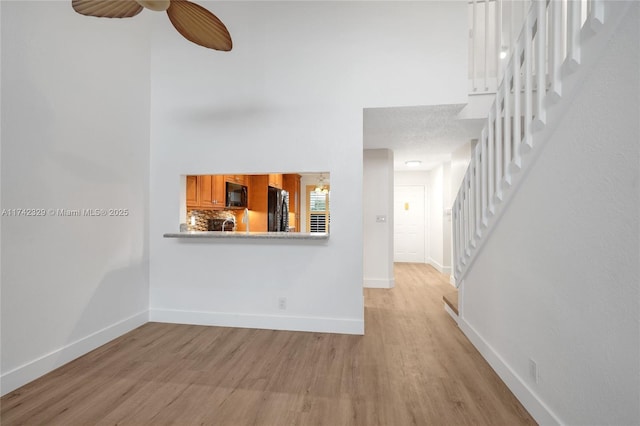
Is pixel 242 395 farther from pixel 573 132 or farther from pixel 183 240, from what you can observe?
pixel 573 132

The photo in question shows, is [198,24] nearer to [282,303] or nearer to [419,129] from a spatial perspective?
[282,303]

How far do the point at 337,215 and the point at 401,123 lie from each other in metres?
1.45

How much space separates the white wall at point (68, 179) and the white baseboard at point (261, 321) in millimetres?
312

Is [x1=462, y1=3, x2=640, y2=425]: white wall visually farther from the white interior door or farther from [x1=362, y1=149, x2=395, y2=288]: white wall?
the white interior door

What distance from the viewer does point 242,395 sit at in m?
2.02

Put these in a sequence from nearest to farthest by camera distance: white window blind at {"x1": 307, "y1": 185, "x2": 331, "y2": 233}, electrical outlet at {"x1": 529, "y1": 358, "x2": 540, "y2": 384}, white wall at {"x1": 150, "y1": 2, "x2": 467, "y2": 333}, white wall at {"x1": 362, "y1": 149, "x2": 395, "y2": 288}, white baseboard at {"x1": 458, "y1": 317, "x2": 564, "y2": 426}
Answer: white baseboard at {"x1": 458, "y1": 317, "x2": 564, "y2": 426} → electrical outlet at {"x1": 529, "y1": 358, "x2": 540, "y2": 384} → white wall at {"x1": 150, "y1": 2, "x2": 467, "y2": 333} → white wall at {"x1": 362, "y1": 149, "x2": 395, "y2": 288} → white window blind at {"x1": 307, "y1": 185, "x2": 331, "y2": 233}

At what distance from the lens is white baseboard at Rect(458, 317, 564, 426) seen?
167 centimetres

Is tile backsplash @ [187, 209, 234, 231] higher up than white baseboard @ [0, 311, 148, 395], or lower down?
higher up

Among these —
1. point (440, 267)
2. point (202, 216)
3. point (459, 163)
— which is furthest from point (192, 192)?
point (440, 267)

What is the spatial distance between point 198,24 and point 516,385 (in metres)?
3.08

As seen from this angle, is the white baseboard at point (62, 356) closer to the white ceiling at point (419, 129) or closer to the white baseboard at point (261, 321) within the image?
the white baseboard at point (261, 321)

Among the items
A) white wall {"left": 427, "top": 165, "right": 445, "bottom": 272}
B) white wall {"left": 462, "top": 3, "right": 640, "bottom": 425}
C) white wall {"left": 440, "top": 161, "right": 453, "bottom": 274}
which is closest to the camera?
white wall {"left": 462, "top": 3, "right": 640, "bottom": 425}

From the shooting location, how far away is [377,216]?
508 cm

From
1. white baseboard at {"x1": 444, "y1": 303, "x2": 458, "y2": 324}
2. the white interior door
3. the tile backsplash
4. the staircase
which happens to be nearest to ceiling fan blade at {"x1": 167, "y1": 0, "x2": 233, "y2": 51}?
the staircase
